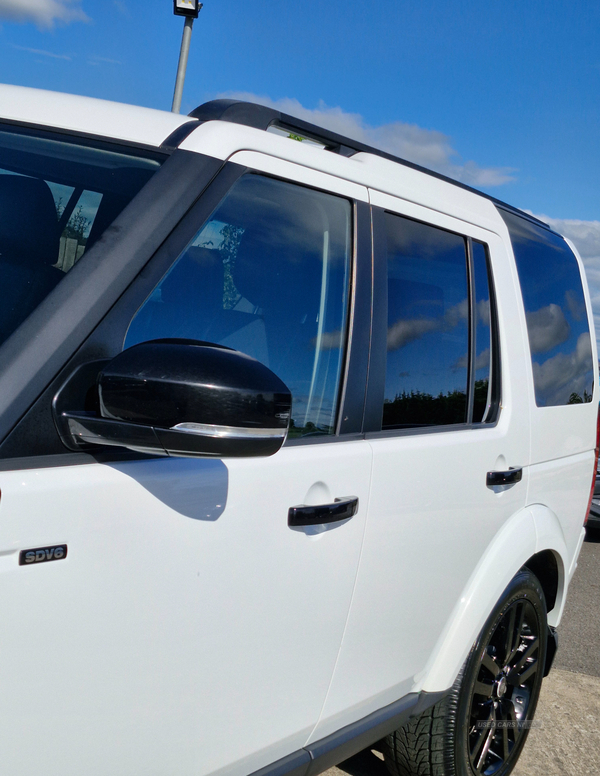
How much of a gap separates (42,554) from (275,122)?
120 cm

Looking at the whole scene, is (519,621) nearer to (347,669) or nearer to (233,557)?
(347,669)

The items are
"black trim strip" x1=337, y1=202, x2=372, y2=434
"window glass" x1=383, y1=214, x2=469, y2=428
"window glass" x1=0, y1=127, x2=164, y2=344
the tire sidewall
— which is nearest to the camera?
"window glass" x1=0, y1=127, x2=164, y2=344

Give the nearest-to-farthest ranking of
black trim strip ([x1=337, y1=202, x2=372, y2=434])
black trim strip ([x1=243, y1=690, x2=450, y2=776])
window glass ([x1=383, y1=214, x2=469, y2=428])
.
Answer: black trim strip ([x1=243, y1=690, x2=450, y2=776])
black trim strip ([x1=337, y1=202, x2=372, y2=434])
window glass ([x1=383, y1=214, x2=469, y2=428])

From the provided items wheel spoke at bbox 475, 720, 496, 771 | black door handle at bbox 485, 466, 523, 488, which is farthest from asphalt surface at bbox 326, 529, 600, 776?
black door handle at bbox 485, 466, 523, 488

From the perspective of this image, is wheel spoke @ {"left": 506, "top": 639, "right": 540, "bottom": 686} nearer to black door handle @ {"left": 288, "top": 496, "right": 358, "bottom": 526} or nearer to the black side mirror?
black door handle @ {"left": 288, "top": 496, "right": 358, "bottom": 526}

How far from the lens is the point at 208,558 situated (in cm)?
151

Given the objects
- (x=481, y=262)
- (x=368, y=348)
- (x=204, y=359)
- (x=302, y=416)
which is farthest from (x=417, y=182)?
(x=204, y=359)

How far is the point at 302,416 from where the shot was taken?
1.85m

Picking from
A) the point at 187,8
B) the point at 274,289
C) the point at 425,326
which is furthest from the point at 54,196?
the point at 187,8

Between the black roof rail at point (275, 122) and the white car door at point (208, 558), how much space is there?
5.5 inches

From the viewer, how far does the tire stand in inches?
101

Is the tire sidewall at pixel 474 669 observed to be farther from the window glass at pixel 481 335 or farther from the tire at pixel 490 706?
the window glass at pixel 481 335

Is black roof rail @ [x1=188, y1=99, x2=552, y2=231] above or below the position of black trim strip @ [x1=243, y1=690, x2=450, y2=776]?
above

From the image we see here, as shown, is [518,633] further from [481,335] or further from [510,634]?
[481,335]
